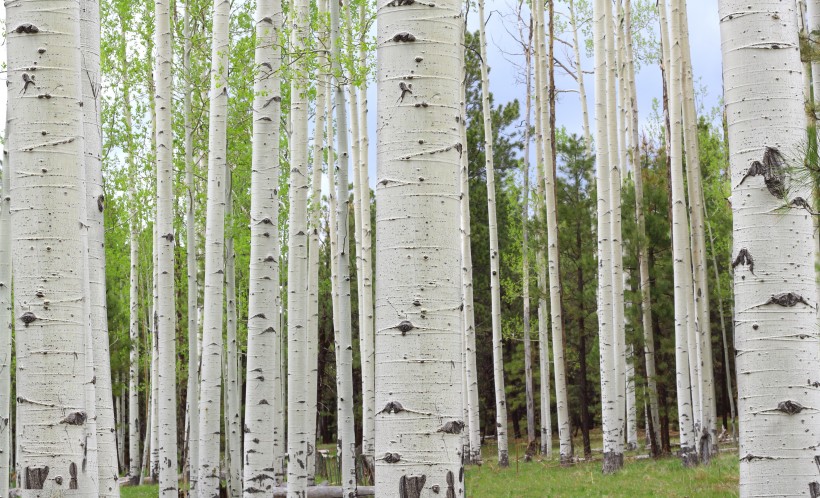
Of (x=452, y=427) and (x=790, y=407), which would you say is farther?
(x=790, y=407)

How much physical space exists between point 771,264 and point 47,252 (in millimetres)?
2866

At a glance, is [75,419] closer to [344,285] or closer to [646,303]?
[344,285]

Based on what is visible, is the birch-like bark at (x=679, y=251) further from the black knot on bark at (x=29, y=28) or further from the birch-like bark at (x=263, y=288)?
the black knot on bark at (x=29, y=28)

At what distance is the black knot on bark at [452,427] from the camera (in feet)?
8.63

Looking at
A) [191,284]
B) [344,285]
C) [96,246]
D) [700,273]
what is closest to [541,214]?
[700,273]

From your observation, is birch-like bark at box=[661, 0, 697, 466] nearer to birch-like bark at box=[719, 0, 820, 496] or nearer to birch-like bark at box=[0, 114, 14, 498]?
birch-like bark at box=[0, 114, 14, 498]

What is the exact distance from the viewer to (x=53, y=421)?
3303 mm

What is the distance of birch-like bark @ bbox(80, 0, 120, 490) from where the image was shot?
14.9 feet

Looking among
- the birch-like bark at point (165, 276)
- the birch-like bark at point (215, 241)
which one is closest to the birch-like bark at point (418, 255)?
the birch-like bark at point (215, 241)

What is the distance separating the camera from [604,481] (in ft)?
40.4

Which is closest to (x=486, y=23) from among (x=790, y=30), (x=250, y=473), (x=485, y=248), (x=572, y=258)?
(x=572, y=258)

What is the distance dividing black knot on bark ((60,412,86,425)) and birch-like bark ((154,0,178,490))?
19.2 ft

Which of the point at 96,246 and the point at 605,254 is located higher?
the point at 605,254

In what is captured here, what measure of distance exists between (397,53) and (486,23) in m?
16.4
